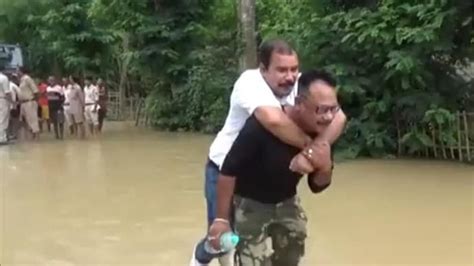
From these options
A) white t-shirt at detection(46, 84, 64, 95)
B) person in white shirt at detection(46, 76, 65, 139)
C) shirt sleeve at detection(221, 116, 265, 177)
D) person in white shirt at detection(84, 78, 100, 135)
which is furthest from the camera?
person in white shirt at detection(84, 78, 100, 135)

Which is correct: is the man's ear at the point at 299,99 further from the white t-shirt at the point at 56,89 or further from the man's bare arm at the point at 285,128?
the white t-shirt at the point at 56,89

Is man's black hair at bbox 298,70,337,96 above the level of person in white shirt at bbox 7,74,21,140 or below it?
above

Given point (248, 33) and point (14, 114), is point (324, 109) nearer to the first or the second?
point (14, 114)

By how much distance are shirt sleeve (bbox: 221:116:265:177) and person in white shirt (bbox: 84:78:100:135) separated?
17.9 metres

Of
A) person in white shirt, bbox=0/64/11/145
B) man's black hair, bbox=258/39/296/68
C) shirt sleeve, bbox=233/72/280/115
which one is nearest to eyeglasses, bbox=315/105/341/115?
shirt sleeve, bbox=233/72/280/115

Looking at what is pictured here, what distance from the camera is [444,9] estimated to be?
1439 cm

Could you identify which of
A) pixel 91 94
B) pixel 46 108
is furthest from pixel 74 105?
pixel 91 94

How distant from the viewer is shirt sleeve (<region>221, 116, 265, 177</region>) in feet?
12.6

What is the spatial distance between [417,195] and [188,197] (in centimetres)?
279

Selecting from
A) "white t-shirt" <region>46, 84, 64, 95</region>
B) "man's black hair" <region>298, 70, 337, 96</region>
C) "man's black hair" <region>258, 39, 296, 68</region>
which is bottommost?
"white t-shirt" <region>46, 84, 64, 95</region>

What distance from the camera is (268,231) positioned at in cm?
407

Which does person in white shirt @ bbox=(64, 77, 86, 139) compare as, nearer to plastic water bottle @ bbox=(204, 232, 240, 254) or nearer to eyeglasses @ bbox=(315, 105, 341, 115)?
plastic water bottle @ bbox=(204, 232, 240, 254)

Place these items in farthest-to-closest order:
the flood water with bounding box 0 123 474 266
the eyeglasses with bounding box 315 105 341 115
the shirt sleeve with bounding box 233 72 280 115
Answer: the flood water with bounding box 0 123 474 266 → the shirt sleeve with bounding box 233 72 280 115 → the eyeglasses with bounding box 315 105 341 115

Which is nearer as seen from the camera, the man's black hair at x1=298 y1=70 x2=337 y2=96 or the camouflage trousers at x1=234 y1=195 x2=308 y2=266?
the man's black hair at x1=298 y1=70 x2=337 y2=96
